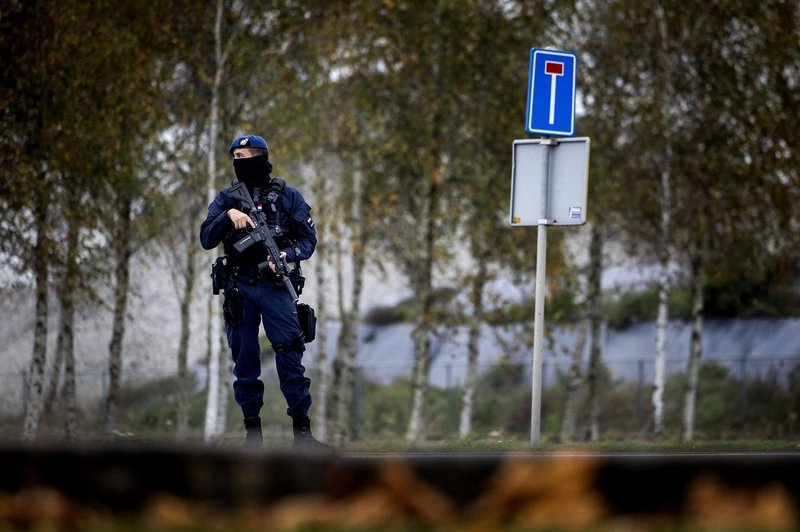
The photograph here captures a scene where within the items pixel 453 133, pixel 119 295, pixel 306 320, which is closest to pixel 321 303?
pixel 453 133

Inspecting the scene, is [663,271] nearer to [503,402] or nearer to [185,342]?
[503,402]

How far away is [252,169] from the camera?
11.9m

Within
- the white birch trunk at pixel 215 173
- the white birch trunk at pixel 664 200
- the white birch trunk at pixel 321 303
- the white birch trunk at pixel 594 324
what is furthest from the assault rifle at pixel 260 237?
the white birch trunk at pixel 594 324

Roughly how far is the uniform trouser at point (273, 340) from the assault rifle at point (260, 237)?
5.8 inches

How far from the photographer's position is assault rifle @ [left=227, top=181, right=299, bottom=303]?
11.6m

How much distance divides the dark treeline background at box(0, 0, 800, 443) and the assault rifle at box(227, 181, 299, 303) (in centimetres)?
1455

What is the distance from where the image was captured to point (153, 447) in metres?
4.95

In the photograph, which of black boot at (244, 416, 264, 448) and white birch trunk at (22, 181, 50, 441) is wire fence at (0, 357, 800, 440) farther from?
black boot at (244, 416, 264, 448)

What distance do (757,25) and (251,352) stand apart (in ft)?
68.7

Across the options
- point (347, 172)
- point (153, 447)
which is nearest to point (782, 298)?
point (347, 172)

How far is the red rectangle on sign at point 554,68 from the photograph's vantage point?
13125 millimetres

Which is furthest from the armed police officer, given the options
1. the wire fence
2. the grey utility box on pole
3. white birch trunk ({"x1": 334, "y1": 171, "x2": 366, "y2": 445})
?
the wire fence

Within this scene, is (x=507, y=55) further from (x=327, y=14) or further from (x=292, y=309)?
(x=292, y=309)

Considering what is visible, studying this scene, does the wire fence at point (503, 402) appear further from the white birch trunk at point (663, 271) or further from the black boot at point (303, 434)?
the black boot at point (303, 434)
